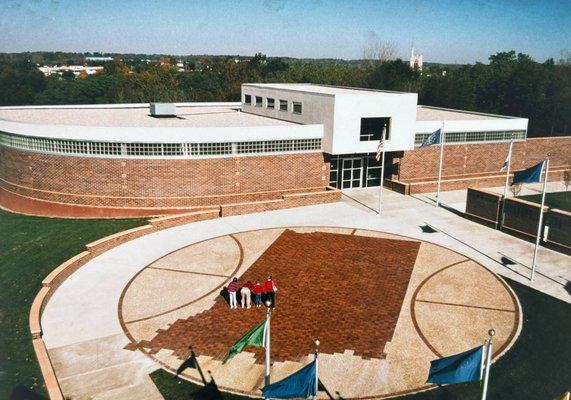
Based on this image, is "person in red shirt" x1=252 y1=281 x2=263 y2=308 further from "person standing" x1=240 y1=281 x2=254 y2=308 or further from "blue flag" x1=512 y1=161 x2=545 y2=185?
"blue flag" x1=512 y1=161 x2=545 y2=185

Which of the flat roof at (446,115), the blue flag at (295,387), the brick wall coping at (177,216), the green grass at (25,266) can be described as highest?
the flat roof at (446,115)

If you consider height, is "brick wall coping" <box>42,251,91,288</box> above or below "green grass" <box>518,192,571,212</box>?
below

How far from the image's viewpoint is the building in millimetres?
33125

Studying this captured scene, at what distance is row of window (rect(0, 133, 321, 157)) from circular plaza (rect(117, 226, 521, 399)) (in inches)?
313

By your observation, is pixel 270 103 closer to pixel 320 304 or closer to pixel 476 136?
pixel 476 136

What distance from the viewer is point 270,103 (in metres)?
47.1

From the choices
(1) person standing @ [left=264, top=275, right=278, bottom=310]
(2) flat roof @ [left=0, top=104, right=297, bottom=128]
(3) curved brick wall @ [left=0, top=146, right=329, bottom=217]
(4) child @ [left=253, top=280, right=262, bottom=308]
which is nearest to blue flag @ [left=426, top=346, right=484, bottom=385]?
(1) person standing @ [left=264, top=275, right=278, bottom=310]

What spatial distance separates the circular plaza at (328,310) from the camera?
16.2 m

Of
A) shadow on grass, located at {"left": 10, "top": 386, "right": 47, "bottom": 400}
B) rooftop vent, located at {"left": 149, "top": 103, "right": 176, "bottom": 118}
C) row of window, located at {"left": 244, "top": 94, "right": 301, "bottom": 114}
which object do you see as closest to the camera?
shadow on grass, located at {"left": 10, "top": 386, "right": 47, "bottom": 400}

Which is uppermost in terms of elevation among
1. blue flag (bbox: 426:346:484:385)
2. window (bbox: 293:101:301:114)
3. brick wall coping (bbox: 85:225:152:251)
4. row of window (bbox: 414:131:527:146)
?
window (bbox: 293:101:301:114)

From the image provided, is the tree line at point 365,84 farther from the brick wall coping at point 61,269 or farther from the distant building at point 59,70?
the brick wall coping at point 61,269

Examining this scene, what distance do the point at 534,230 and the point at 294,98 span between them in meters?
22.1

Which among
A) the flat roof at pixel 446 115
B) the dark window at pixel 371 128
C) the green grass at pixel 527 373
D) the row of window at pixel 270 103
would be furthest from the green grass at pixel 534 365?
the flat roof at pixel 446 115

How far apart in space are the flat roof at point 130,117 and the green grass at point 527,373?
86.5ft
